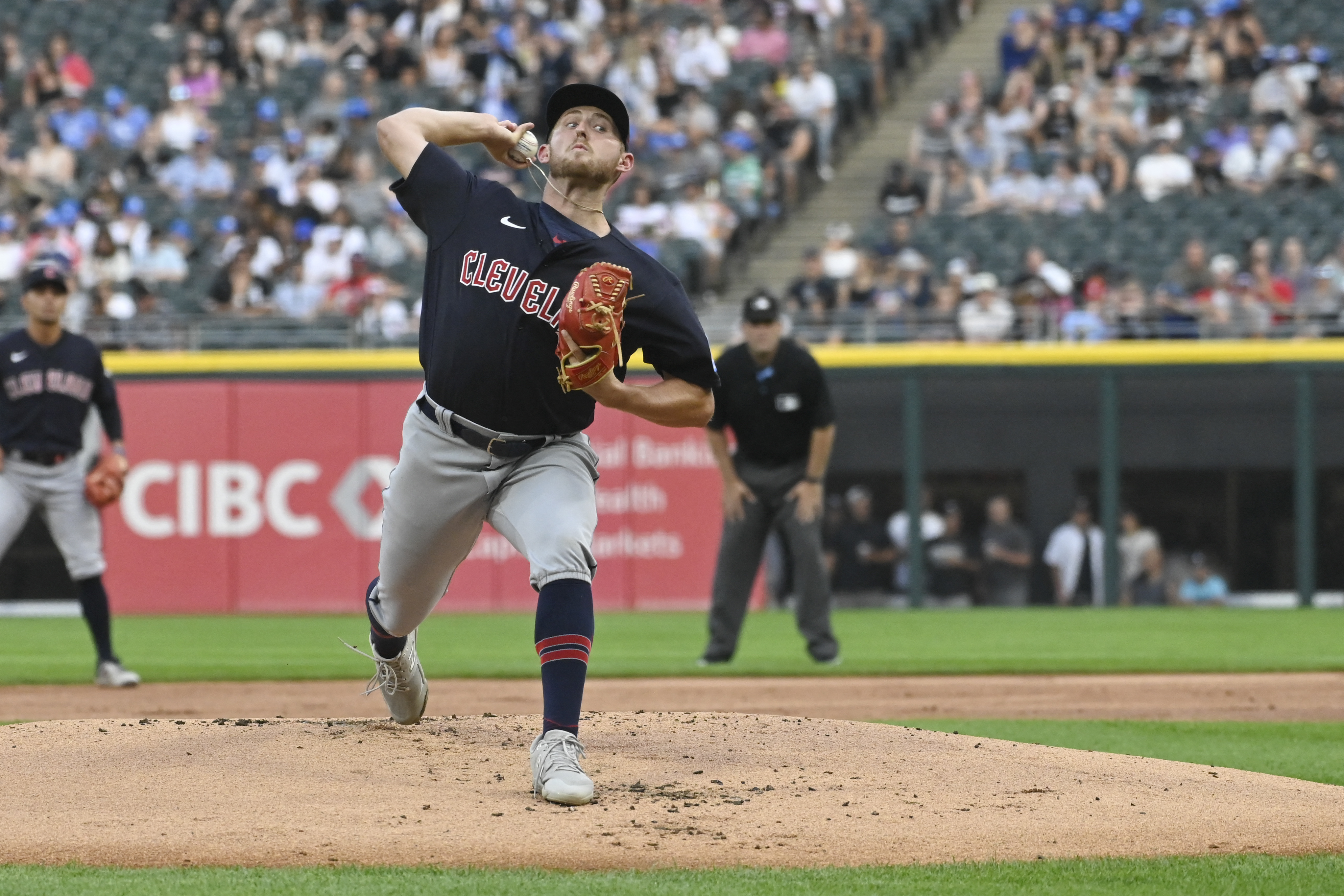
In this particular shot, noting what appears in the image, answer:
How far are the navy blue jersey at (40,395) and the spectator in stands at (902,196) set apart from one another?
32.7 ft

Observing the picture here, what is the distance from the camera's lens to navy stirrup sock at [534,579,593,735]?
469 centimetres

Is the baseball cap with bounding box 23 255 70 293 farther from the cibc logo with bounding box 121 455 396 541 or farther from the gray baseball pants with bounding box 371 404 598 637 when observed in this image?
the cibc logo with bounding box 121 455 396 541

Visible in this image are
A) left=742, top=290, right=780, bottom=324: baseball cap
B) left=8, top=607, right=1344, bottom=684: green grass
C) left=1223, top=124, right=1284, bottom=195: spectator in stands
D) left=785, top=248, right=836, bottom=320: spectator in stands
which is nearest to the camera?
left=742, top=290, right=780, bottom=324: baseball cap

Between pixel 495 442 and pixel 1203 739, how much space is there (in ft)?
11.0

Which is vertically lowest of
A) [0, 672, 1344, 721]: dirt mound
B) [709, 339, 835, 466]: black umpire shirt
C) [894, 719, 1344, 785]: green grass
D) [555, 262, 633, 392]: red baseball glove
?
[0, 672, 1344, 721]: dirt mound

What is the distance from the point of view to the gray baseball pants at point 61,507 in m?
8.52

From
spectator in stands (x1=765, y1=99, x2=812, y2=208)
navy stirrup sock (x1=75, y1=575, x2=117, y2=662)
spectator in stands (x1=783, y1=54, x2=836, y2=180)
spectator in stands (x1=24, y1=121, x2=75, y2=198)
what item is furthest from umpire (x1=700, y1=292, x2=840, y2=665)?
spectator in stands (x1=24, y1=121, x2=75, y2=198)

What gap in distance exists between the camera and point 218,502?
15008 millimetres

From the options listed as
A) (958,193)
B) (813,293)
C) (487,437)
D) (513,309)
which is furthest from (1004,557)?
(513,309)

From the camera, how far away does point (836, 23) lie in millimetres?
19375

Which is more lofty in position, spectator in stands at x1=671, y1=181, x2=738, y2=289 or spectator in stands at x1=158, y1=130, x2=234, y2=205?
spectator in stands at x1=158, y1=130, x2=234, y2=205

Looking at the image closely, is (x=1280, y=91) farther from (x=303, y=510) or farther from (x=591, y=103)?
(x=591, y=103)

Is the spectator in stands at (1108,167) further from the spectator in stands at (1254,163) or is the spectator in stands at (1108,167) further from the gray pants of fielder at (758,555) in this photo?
the gray pants of fielder at (758,555)

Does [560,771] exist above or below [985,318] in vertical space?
below
